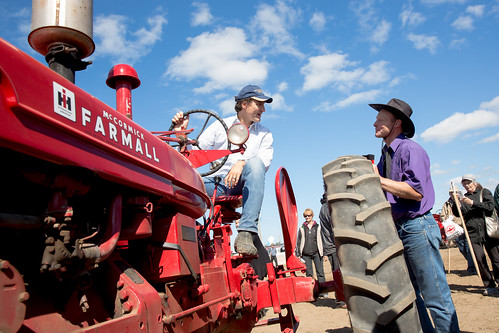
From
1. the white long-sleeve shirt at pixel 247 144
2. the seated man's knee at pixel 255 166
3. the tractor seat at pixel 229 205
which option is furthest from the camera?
the white long-sleeve shirt at pixel 247 144

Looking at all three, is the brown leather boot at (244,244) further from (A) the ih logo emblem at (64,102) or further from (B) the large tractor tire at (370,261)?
(A) the ih logo emblem at (64,102)

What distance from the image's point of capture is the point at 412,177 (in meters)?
2.90

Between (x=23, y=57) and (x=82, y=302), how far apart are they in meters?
0.92

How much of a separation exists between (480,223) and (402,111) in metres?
4.87

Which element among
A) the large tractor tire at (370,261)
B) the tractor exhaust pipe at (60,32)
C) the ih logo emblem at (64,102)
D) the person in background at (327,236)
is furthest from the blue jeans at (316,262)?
the ih logo emblem at (64,102)

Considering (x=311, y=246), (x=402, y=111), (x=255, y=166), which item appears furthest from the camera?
(x=311, y=246)

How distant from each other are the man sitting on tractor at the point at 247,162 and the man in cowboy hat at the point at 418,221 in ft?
3.20

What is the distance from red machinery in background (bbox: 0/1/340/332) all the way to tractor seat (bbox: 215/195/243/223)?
72 centimetres

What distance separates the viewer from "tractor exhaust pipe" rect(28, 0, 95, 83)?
1.98 metres

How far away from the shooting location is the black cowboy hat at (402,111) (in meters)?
3.19

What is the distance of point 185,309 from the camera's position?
2.30 m

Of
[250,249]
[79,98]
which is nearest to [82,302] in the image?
[79,98]

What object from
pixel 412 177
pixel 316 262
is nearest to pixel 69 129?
pixel 412 177

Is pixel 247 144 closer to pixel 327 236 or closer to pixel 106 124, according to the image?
pixel 106 124
